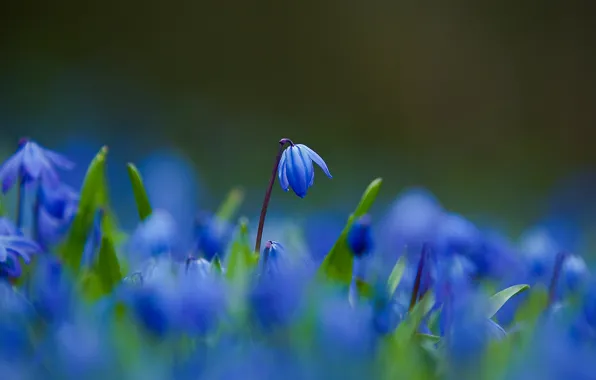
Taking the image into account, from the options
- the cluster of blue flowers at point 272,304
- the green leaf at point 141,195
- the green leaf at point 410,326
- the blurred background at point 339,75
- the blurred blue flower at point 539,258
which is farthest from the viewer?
the blurred background at point 339,75

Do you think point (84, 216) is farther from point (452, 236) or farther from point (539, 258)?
point (539, 258)

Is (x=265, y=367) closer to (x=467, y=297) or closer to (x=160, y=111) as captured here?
(x=467, y=297)

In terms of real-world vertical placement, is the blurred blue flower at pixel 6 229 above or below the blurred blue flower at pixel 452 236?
above

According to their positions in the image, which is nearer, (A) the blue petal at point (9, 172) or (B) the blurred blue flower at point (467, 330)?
(B) the blurred blue flower at point (467, 330)

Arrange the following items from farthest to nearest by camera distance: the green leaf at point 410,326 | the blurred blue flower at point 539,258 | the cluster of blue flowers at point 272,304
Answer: the blurred blue flower at point 539,258
the green leaf at point 410,326
the cluster of blue flowers at point 272,304

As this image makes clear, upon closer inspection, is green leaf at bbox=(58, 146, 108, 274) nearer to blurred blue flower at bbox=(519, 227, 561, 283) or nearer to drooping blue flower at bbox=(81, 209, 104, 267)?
drooping blue flower at bbox=(81, 209, 104, 267)

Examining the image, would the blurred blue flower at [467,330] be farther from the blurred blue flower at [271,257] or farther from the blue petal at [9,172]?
the blue petal at [9,172]

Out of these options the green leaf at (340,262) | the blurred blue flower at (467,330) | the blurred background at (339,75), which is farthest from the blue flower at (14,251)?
the blurred background at (339,75)
